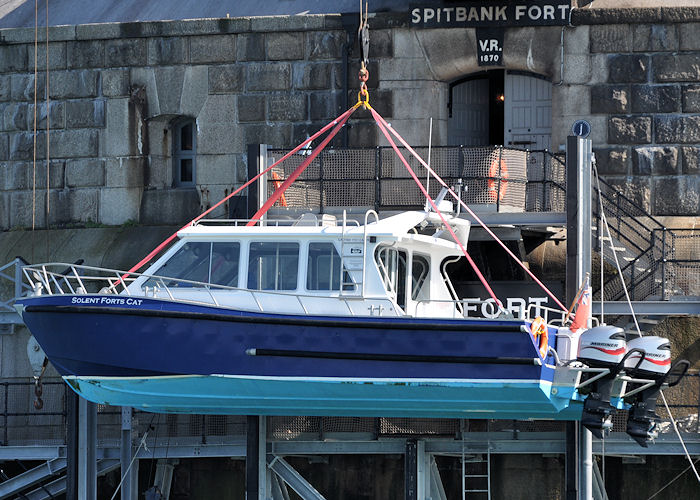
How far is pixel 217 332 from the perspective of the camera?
741 inches

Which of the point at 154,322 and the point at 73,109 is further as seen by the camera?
the point at 73,109

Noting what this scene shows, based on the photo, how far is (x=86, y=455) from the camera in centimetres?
2075

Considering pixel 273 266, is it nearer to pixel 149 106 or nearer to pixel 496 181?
pixel 496 181

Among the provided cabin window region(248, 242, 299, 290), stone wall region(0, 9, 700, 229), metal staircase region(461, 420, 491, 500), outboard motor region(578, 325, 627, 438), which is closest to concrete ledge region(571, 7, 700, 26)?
stone wall region(0, 9, 700, 229)

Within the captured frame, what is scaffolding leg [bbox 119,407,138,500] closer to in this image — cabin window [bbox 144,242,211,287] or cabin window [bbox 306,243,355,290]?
cabin window [bbox 144,242,211,287]

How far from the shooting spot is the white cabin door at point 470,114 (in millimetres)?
24422

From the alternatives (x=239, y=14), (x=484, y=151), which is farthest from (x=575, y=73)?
(x=239, y=14)

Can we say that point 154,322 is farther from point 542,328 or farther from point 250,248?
point 542,328

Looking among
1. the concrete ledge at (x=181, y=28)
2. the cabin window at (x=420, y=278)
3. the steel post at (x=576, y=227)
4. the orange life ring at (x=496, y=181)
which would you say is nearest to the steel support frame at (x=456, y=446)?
the steel post at (x=576, y=227)

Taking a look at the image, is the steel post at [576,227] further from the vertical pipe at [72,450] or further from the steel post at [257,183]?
the vertical pipe at [72,450]

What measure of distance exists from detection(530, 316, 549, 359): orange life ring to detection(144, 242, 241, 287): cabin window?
12.7 ft

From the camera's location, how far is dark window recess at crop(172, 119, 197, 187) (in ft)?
81.6

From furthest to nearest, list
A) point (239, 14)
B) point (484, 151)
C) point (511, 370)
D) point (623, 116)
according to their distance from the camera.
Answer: point (239, 14) < point (623, 116) < point (484, 151) < point (511, 370)

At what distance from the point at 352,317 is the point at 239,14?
7866 mm
